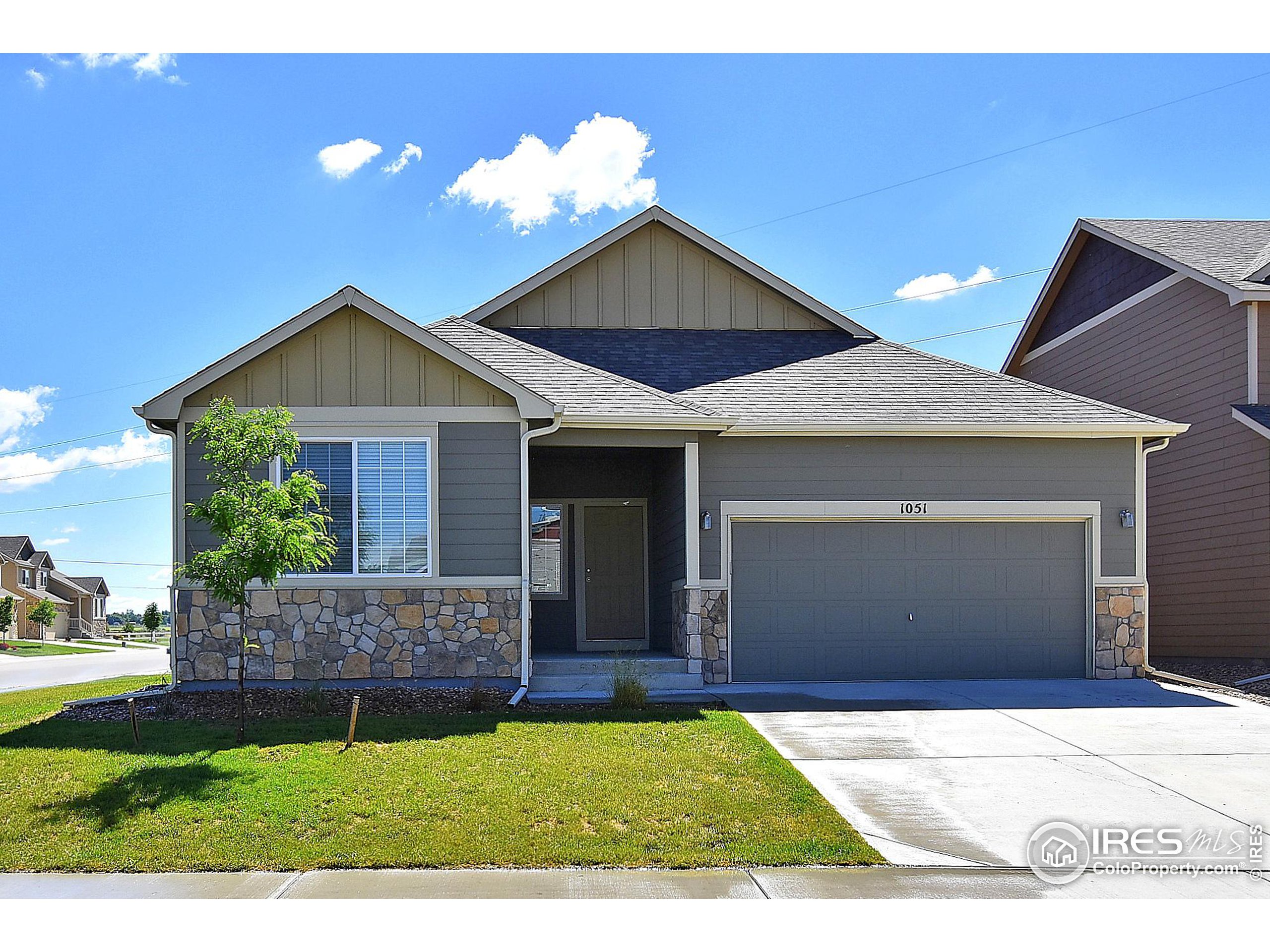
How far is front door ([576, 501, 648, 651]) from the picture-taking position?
1529 cm

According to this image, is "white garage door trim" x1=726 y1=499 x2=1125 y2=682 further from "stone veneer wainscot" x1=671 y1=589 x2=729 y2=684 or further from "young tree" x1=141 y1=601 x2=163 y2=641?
"young tree" x1=141 y1=601 x2=163 y2=641

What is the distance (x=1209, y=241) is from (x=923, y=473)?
842cm

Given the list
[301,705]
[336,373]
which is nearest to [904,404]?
[336,373]

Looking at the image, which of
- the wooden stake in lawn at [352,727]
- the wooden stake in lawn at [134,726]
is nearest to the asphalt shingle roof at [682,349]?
the wooden stake in lawn at [352,727]

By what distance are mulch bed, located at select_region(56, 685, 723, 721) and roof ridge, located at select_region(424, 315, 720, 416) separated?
3694 mm

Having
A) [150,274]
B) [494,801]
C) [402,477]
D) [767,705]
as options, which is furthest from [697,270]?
[150,274]

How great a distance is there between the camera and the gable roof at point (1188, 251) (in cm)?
1504

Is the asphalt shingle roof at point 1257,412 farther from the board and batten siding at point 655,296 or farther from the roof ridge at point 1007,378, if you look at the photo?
the board and batten siding at point 655,296

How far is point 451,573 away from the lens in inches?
461

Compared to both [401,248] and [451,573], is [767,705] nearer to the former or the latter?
[451,573]

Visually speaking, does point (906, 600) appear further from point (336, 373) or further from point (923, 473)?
point (336, 373)

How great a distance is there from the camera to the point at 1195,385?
1611 cm

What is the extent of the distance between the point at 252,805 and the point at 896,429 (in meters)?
8.47

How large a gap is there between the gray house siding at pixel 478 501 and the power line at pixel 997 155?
670 centimetres
